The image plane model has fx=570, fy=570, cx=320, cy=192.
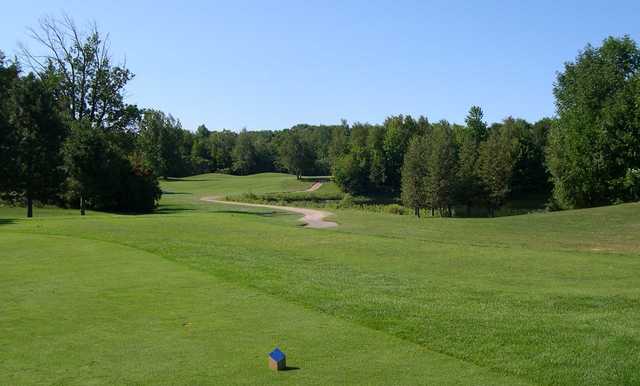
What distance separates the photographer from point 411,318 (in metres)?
9.34

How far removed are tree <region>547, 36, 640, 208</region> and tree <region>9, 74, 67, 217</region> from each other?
150 ft

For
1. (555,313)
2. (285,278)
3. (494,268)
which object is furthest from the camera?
(494,268)

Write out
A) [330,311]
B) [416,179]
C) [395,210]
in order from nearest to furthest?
1. [330,311]
2. [416,179]
3. [395,210]

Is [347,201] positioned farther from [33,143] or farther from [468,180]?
[33,143]

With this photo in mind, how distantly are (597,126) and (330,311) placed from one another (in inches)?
1949

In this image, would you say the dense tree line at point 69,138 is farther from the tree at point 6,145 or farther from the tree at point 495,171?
the tree at point 495,171

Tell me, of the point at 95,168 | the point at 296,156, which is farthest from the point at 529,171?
the point at 95,168

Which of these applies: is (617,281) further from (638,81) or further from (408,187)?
(408,187)

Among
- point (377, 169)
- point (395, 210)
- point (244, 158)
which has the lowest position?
point (395, 210)

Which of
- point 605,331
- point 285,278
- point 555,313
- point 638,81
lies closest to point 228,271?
point 285,278

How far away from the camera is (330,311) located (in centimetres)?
975

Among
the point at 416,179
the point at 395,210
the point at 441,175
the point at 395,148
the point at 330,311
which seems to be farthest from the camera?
the point at 395,148

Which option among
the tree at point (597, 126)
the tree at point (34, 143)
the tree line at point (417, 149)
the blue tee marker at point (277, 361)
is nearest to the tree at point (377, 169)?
the tree line at point (417, 149)

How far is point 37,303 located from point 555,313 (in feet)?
30.1
